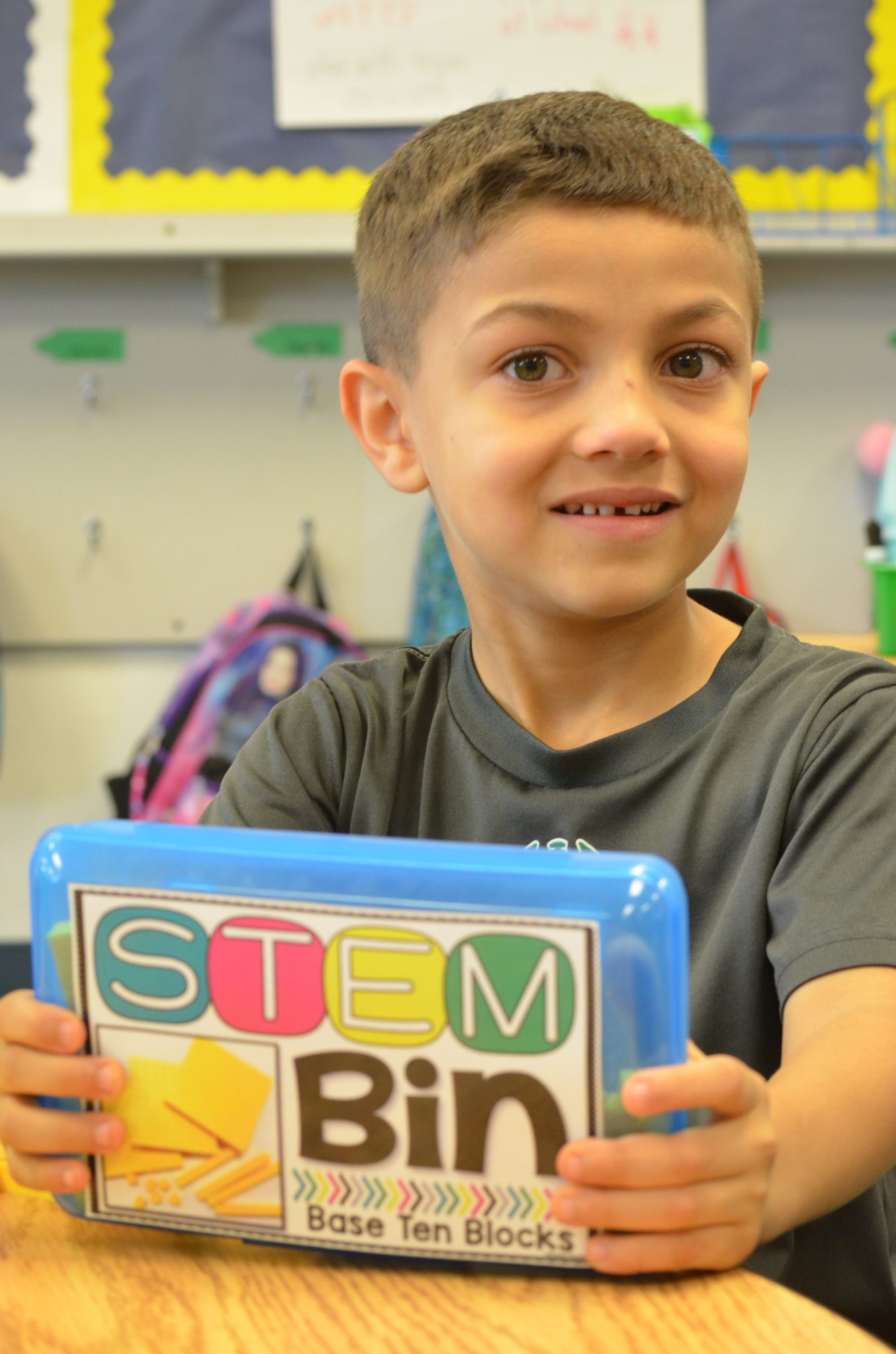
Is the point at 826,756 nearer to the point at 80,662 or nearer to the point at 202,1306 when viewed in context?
the point at 202,1306

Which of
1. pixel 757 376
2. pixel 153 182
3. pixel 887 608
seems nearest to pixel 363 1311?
pixel 757 376

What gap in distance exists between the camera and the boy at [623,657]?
1.77 ft

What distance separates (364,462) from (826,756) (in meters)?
1.37

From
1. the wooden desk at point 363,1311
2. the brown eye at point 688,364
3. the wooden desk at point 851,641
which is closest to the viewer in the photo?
the wooden desk at point 363,1311

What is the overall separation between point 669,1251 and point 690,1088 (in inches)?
2.0

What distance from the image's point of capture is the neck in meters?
0.68

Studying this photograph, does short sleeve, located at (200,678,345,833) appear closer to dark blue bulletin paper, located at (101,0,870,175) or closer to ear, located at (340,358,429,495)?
ear, located at (340,358,429,495)

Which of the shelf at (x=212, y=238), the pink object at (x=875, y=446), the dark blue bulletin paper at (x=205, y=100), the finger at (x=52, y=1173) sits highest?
the dark blue bulletin paper at (x=205, y=100)

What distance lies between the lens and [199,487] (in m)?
1.88

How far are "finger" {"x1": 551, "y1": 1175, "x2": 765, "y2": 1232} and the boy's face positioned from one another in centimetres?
32

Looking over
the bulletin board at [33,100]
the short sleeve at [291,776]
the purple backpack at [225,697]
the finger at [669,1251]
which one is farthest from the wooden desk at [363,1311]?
the bulletin board at [33,100]

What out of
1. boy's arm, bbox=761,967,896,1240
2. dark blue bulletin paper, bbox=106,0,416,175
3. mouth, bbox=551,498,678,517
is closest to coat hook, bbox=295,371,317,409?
dark blue bulletin paper, bbox=106,0,416,175

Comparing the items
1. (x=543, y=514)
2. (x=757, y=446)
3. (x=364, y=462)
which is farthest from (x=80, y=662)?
(x=543, y=514)

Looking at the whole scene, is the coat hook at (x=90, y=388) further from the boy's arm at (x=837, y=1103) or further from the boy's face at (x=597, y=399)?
the boy's arm at (x=837, y=1103)
